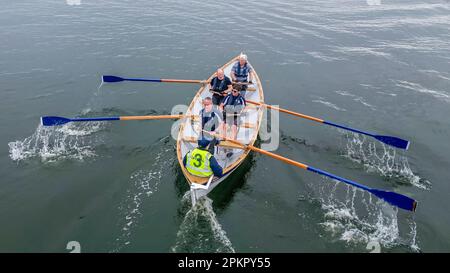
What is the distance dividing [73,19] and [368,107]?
28150 mm

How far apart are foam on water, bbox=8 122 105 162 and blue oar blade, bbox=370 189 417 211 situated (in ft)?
41.4

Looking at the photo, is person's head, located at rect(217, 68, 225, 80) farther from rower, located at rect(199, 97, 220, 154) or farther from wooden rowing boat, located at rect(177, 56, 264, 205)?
rower, located at rect(199, 97, 220, 154)

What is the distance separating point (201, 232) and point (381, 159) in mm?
10028

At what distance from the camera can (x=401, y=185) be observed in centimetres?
1547

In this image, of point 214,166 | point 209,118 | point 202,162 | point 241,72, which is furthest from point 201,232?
point 241,72

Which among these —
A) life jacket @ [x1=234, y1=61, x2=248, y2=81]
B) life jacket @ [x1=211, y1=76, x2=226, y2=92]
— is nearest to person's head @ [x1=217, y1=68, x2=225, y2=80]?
life jacket @ [x1=211, y1=76, x2=226, y2=92]

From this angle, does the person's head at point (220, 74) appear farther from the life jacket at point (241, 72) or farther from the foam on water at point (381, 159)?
the foam on water at point (381, 159)

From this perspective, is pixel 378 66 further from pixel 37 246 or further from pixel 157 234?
pixel 37 246

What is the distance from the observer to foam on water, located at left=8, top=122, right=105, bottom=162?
639 inches

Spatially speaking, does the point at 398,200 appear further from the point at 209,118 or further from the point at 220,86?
the point at 220,86

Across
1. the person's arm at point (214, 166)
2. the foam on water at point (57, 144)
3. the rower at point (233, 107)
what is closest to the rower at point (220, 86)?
the rower at point (233, 107)

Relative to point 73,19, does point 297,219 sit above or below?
below

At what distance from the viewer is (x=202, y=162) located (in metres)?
13.1
